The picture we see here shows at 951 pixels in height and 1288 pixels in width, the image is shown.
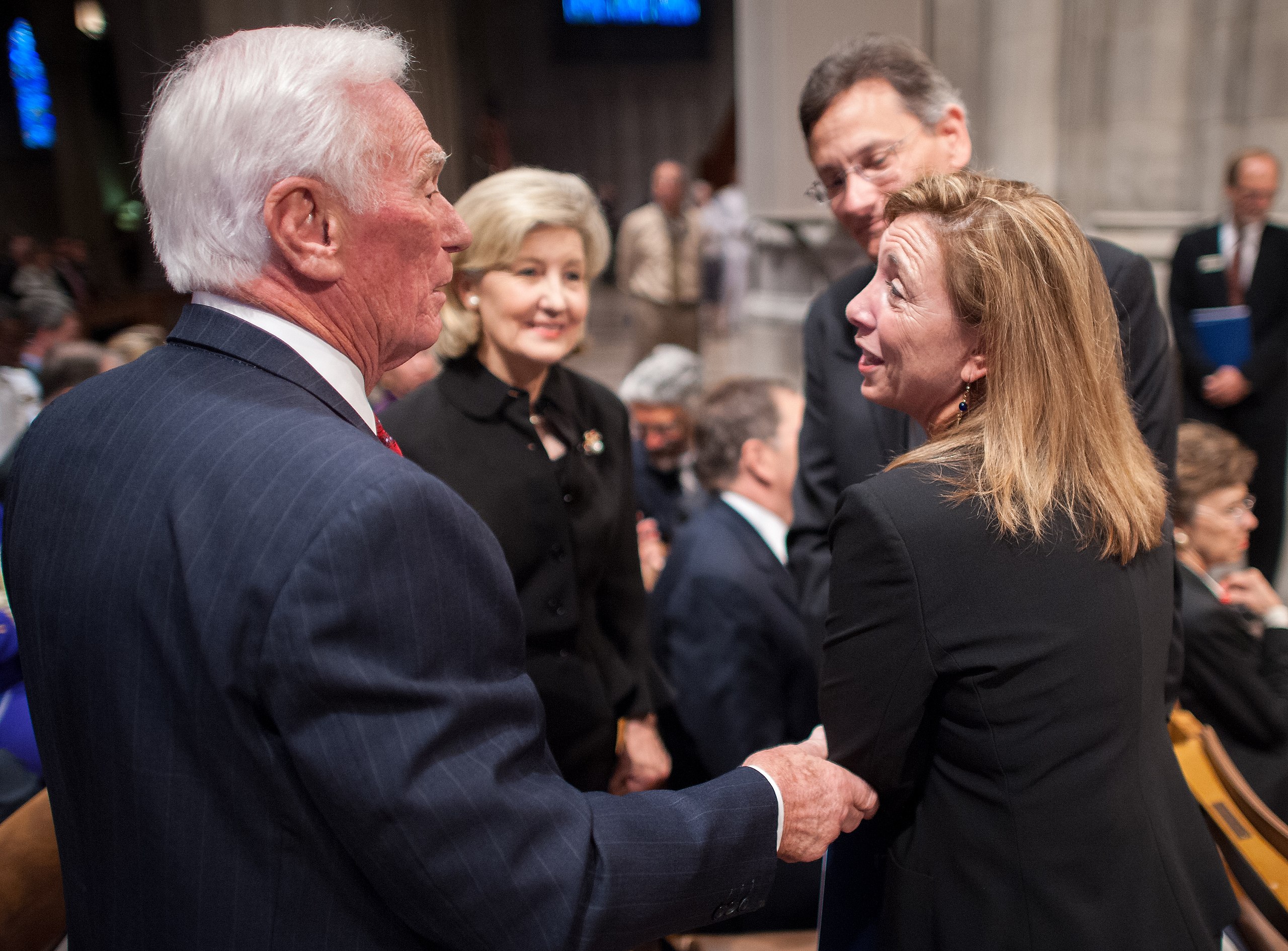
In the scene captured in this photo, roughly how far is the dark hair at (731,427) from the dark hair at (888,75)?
95cm

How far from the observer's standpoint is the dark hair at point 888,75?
201 cm

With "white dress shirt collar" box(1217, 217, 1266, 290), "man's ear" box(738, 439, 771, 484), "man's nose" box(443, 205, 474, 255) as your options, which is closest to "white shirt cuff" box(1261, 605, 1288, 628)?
"man's ear" box(738, 439, 771, 484)

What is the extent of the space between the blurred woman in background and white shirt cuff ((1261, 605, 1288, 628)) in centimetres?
162

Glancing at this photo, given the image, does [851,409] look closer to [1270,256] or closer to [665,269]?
[1270,256]

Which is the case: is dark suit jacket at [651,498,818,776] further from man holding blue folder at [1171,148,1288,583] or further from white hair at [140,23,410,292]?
man holding blue folder at [1171,148,1288,583]

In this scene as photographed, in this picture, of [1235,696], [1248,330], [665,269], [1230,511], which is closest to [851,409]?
[1235,696]

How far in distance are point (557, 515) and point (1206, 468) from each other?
1852 mm

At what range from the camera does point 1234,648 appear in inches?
91.4

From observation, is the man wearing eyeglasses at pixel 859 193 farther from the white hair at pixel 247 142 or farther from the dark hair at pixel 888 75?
the white hair at pixel 247 142

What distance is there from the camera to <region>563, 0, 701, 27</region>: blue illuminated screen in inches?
734

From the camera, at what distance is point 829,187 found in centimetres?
209

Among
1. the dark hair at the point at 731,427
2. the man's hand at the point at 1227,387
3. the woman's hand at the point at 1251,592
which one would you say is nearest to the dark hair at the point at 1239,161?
the man's hand at the point at 1227,387

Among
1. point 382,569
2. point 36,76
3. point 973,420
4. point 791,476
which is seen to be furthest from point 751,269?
point 36,76

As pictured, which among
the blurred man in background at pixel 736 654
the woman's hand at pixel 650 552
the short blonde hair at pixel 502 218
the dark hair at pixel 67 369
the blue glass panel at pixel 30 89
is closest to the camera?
the short blonde hair at pixel 502 218
